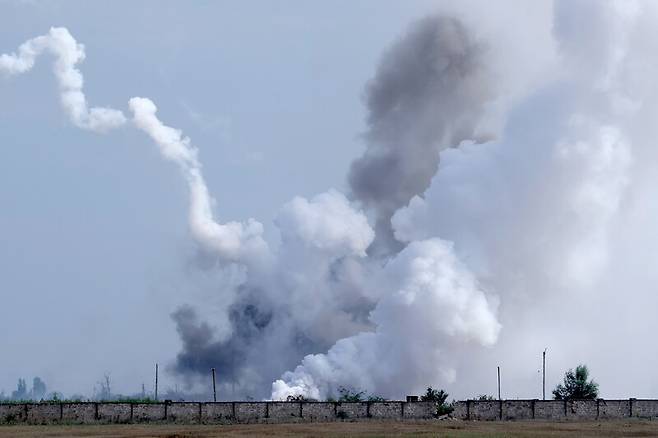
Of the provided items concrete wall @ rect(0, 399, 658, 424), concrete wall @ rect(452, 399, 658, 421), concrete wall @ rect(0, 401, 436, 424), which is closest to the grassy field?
concrete wall @ rect(0, 401, 436, 424)

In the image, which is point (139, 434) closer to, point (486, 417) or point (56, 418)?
point (56, 418)

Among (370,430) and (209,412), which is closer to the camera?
(370,430)

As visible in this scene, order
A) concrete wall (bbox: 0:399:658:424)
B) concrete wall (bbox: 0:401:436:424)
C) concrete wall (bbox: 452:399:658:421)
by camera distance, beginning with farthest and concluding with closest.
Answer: concrete wall (bbox: 452:399:658:421), concrete wall (bbox: 0:399:658:424), concrete wall (bbox: 0:401:436:424)

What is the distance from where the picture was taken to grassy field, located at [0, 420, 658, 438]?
282 ft

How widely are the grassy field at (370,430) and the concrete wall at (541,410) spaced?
25.0ft

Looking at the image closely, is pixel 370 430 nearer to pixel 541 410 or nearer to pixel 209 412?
pixel 209 412

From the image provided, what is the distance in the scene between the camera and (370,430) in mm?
90938

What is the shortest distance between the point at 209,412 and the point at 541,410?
3375cm

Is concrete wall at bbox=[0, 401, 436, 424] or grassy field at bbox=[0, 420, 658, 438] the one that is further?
concrete wall at bbox=[0, 401, 436, 424]

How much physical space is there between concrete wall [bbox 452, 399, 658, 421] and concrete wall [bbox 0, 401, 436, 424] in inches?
163

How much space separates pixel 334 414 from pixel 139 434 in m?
28.8

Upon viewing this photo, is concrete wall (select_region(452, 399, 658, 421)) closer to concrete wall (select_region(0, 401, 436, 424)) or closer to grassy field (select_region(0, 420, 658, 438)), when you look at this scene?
concrete wall (select_region(0, 401, 436, 424))

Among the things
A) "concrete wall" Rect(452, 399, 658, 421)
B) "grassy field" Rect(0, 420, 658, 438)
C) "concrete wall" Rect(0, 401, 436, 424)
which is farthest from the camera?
"concrete wall" Rect(452, 399, 658, 421)

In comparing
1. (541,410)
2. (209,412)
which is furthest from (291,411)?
(541,410)
